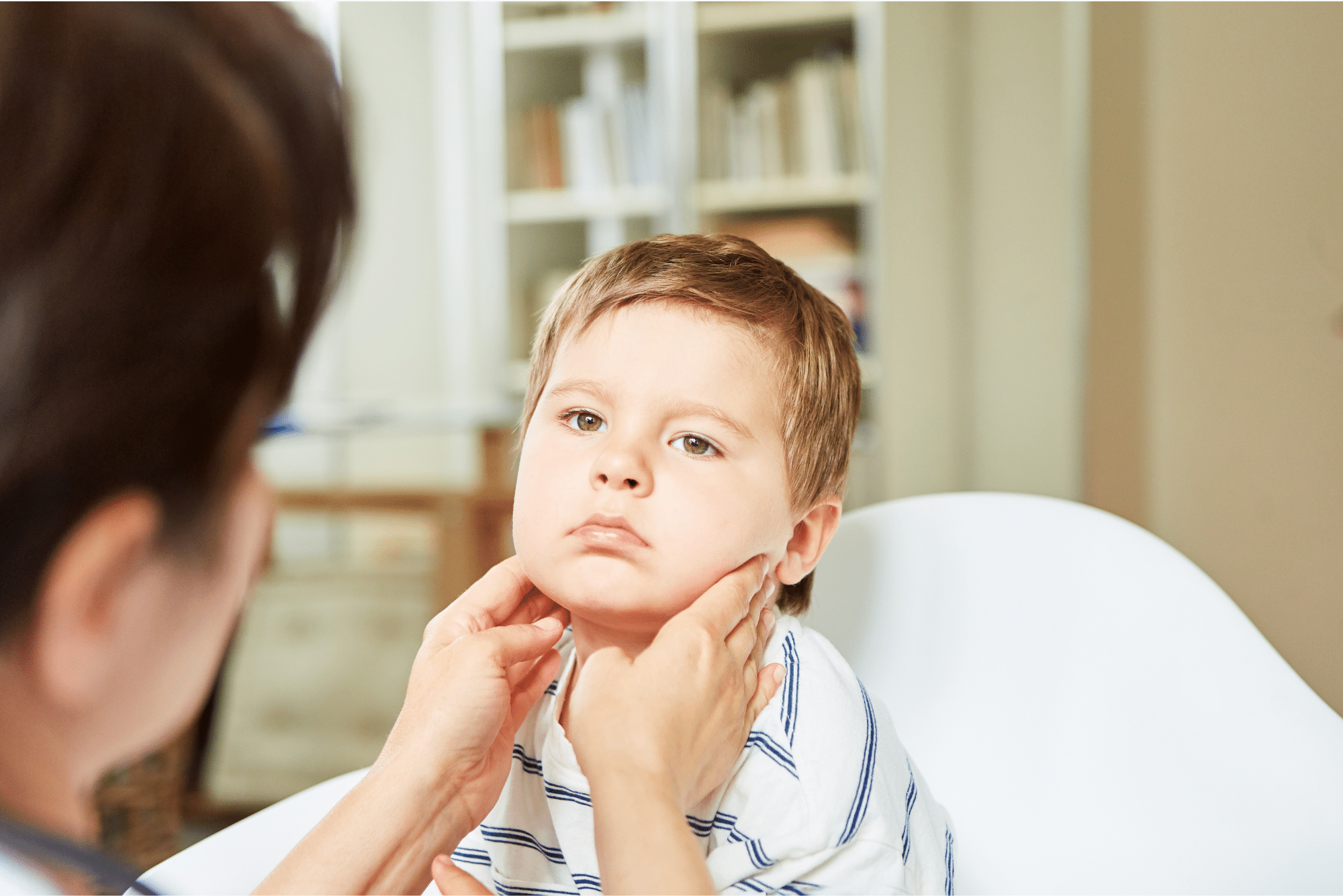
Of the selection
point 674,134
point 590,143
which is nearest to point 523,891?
point 674,134

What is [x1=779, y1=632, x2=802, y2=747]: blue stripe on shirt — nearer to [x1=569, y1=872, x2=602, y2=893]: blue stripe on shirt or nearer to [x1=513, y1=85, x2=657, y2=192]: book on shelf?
[x1=569, y1=872, x2=602, y2=893]: blue stripe on shirt

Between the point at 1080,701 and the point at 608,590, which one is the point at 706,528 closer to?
the point at 608,590

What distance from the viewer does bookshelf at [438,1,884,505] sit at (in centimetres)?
236

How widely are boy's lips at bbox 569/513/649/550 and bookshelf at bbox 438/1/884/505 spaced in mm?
1581

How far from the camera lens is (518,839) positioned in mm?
829

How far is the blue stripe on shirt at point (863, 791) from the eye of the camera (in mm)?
685

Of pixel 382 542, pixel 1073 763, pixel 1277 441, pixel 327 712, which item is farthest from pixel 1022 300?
pixel 382 542

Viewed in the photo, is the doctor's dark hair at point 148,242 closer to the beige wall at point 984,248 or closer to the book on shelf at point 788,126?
the beige wall at point 984,248

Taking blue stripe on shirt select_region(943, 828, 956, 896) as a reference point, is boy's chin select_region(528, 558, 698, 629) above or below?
above

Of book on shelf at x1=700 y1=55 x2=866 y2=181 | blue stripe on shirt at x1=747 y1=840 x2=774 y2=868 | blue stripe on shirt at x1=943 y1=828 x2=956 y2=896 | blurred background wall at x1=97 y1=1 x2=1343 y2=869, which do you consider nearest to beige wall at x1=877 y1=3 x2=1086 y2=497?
blurred background wall at x1=97 y1=1 x2=1343 y2=869

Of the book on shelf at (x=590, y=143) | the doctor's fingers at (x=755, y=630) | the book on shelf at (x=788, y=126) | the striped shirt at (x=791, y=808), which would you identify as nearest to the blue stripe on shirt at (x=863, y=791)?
the striped shirt at (x=791, y=808)

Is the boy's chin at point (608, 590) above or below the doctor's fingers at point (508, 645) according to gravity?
above

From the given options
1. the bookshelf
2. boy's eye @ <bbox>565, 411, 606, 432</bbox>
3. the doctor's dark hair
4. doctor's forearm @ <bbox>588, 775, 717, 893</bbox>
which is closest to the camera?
the doctor's dark hair

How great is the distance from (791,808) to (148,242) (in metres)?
0.55
